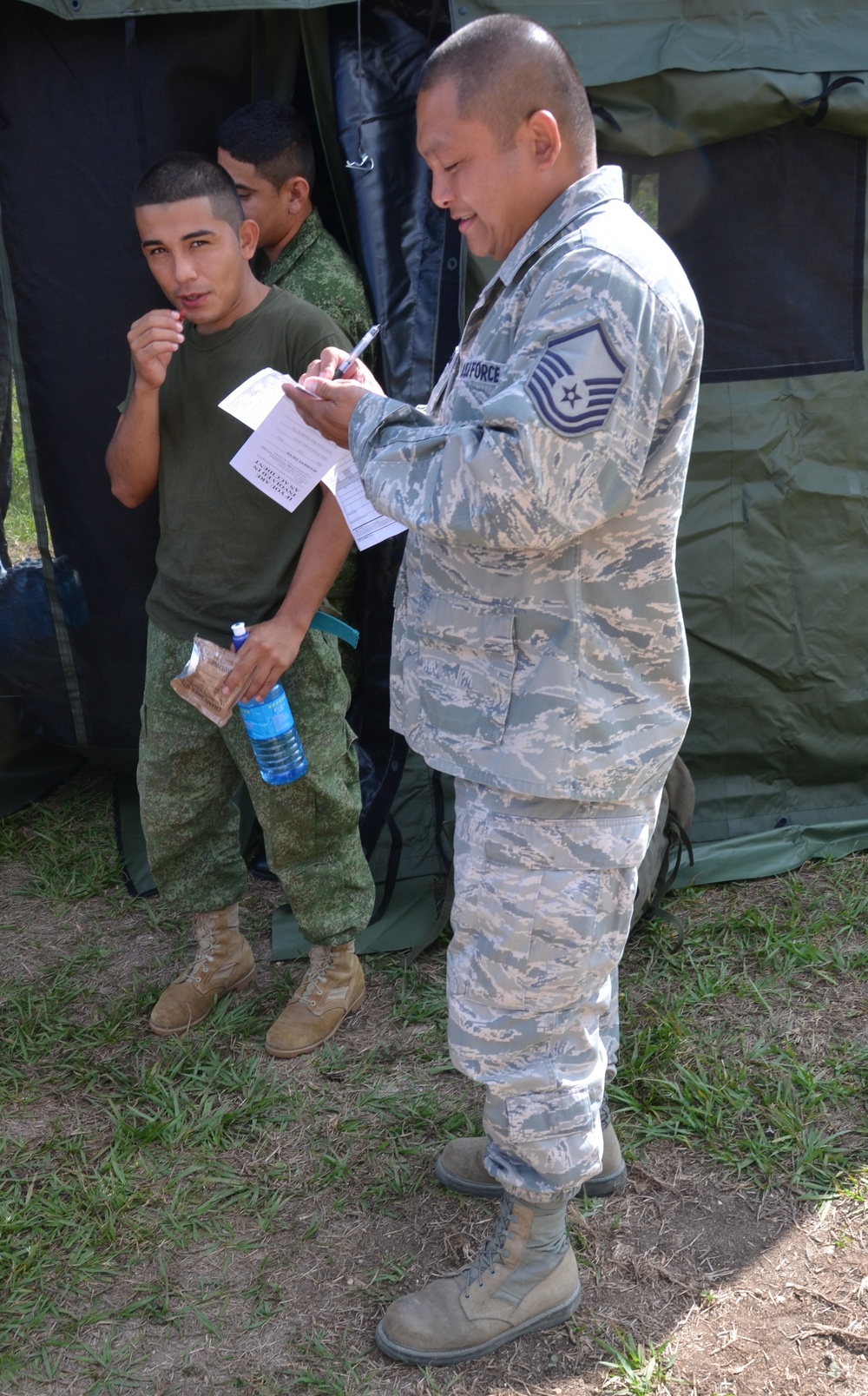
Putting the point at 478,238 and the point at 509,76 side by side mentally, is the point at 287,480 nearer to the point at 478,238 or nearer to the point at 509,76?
the point at 478,238

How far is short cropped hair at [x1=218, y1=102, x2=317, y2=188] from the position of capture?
2.99m

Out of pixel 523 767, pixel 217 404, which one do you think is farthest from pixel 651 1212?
pixel 217 404

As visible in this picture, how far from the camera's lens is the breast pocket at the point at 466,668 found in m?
1.86

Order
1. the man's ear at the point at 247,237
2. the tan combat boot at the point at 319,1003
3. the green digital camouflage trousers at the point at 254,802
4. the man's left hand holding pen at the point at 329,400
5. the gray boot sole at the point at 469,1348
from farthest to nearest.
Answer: the tan combat boot at the point at 319,1003 < the green digital camouflage trousers at the point at 254,802 < the man's ear at the point at 247,237 < the gray boot sole at the point at 469,1348 < the man's left hand holding pen at the point at 329,400

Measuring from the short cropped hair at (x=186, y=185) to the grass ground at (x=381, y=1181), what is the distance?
5.93 feet

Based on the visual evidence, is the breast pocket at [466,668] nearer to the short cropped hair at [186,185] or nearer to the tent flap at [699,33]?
the short cropped hair at [186,185]

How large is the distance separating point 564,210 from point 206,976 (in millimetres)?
2020

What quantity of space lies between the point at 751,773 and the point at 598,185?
232cm

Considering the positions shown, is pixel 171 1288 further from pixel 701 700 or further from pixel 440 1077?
pixel 701 700

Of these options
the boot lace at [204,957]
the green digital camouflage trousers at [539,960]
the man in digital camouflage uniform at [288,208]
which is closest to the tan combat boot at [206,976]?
the boot lace at [204,957]

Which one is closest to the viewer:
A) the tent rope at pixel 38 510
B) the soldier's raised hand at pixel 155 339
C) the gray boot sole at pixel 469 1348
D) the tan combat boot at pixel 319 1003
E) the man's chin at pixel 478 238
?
the man's chin at pixel 478 238

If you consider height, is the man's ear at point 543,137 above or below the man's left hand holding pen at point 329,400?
above

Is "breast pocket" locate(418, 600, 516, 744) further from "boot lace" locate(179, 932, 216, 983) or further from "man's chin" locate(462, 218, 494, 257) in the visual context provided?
"boot lace" locate(179, 932, 216, 983)

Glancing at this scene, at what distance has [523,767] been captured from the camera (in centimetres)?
186
